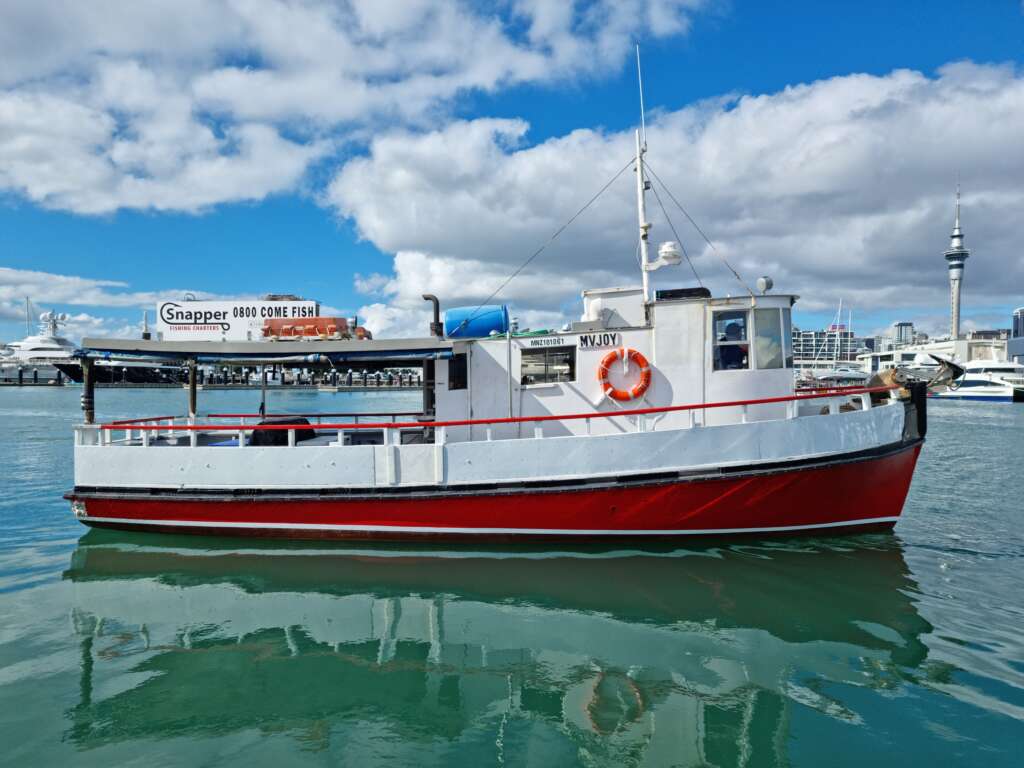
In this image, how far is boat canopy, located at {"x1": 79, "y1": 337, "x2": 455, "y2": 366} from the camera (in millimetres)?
8398

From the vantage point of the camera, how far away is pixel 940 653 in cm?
518

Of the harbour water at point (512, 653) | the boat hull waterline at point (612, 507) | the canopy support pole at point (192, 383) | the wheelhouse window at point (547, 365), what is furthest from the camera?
the canopy support pole at point (192, 383)

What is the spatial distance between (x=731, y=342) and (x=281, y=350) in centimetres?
669

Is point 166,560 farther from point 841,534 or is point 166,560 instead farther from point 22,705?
point 841,534

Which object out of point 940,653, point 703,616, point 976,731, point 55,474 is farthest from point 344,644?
point 55,474

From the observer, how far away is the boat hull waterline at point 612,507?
24.8ft

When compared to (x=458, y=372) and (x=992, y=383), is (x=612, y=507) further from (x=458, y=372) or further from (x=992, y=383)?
(x=992, y=383)

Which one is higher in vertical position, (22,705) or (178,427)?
(178,427)

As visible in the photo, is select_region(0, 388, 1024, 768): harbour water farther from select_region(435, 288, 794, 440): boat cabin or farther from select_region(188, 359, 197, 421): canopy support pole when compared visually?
select_region(188, 359, 197, 421): canopy support pole

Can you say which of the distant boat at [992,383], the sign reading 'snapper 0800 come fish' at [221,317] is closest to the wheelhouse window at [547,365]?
the sign reading 'snapper 0800 come fish' at [221,317]

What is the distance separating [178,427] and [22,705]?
411 centimetres

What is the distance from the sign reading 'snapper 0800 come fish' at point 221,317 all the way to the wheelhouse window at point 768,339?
7.31 meters

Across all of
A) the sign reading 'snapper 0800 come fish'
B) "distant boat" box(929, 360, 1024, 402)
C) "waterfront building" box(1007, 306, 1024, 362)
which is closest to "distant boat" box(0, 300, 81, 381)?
the sign reading 'snapper 0800 come fish'

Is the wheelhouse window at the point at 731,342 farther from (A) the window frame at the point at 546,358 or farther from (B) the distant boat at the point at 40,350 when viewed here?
(B) the distant boat at the point at 40,350
